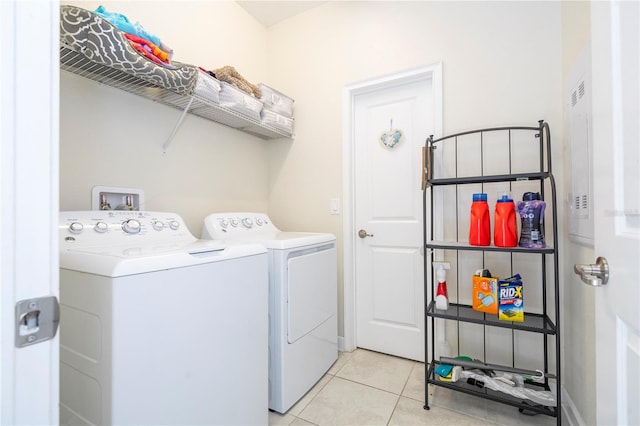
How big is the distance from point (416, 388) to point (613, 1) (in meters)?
1.93

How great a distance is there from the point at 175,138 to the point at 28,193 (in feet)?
5.33

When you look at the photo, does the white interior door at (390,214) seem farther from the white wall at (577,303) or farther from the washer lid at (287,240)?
the white wall at (577,303)

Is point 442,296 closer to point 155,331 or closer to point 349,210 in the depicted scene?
point 349,210

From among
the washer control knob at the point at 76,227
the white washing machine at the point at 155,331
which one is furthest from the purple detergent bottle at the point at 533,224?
the washer control knob at the point at 76,227

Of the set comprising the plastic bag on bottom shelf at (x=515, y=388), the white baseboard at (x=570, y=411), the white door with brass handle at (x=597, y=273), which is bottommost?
the white baseboard at (x=570, y=411)

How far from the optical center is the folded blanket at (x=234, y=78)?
72.1 inches

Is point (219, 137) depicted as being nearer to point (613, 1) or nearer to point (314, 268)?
point (314, 268)

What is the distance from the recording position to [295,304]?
1.61 metres

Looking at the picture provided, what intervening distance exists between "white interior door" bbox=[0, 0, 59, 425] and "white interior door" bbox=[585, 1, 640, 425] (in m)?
0.96

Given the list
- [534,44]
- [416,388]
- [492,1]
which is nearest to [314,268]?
[416,388]

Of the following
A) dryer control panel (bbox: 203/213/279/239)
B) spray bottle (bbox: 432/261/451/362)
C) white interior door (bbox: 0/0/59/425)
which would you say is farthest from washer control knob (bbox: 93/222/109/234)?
spray bottle (bbox: 432/261/451/362)

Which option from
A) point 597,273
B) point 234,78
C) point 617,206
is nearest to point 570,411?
point 597,273

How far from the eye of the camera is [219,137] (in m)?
2.16

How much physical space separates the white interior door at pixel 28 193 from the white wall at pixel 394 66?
194 centimetres
